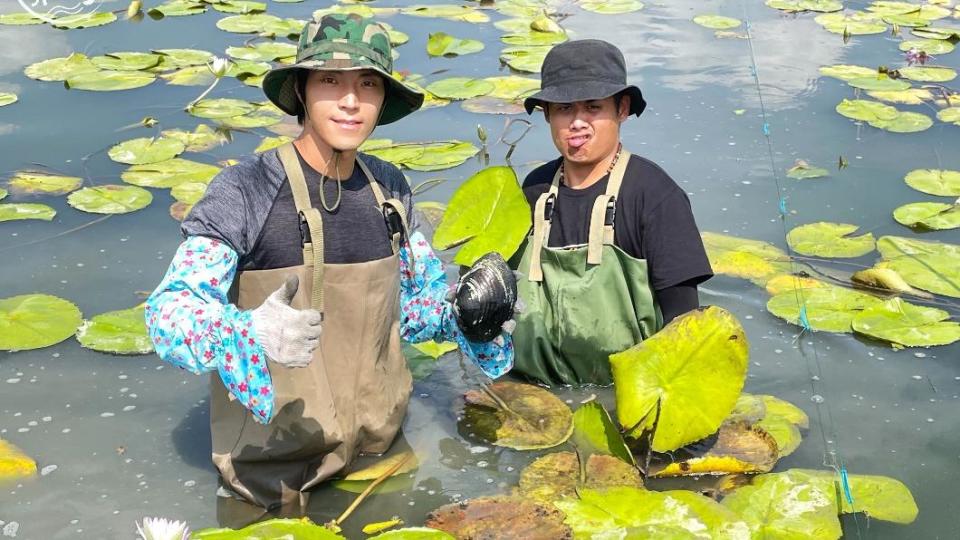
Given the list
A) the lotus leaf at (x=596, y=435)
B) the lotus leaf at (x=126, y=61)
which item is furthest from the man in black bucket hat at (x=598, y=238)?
the lotus leaf at (x=126, y=61)

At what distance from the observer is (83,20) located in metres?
7.02

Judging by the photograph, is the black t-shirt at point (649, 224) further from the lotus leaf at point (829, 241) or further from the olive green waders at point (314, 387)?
the lotus leaf at point (829, 241)

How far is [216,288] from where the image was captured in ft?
7.59

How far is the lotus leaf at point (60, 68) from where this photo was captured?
5.94m

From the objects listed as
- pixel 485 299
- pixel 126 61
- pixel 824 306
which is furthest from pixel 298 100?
pixel 126 61

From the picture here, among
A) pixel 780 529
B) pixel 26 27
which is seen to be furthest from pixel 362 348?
pixel 26 27

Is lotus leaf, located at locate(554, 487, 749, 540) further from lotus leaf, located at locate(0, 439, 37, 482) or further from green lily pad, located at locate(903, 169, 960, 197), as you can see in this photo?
green lily pad, located at locate(903, 169, 960, 197)

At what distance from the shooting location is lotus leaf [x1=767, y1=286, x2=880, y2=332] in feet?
11.5

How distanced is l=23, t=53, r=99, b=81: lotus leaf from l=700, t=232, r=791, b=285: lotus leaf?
3.82m

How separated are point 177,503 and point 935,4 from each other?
23.5ft

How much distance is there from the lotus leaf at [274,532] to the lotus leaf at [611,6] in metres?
5.98

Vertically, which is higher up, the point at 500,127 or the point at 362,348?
the point at 362,348

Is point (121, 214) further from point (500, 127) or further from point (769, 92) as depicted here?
point (769, 92)

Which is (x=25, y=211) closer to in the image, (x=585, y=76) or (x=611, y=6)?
(x=585, y=76)
